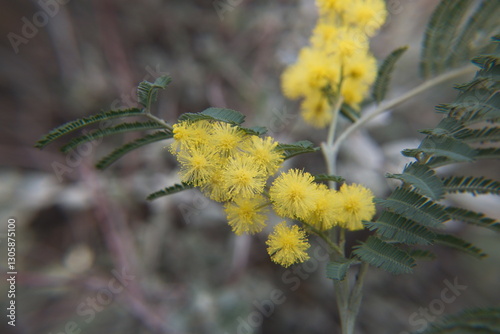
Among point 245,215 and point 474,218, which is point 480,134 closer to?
point 474,218

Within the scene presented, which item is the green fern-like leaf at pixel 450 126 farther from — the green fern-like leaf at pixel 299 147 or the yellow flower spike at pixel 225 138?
the yellow flower spike at pixel 225 138

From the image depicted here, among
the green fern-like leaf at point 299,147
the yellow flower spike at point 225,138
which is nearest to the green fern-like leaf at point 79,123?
the yellow flower spike at point 225,138

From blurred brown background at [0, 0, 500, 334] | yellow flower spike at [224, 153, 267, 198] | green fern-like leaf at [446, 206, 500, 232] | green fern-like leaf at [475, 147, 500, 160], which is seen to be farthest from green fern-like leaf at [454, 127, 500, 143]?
blurred brown background at [0, 0, 500, 334]

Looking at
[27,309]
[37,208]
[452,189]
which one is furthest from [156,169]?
[452,189]

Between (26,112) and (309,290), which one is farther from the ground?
(26,112)

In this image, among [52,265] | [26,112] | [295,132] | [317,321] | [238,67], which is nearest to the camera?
[317,321]

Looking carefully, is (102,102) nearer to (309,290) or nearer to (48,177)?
(48,177)

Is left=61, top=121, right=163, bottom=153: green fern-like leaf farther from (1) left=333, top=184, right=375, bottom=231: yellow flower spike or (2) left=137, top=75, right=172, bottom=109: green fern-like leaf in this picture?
(1) left=333, top=184, right=375, bottom=231: yellow flower spike
